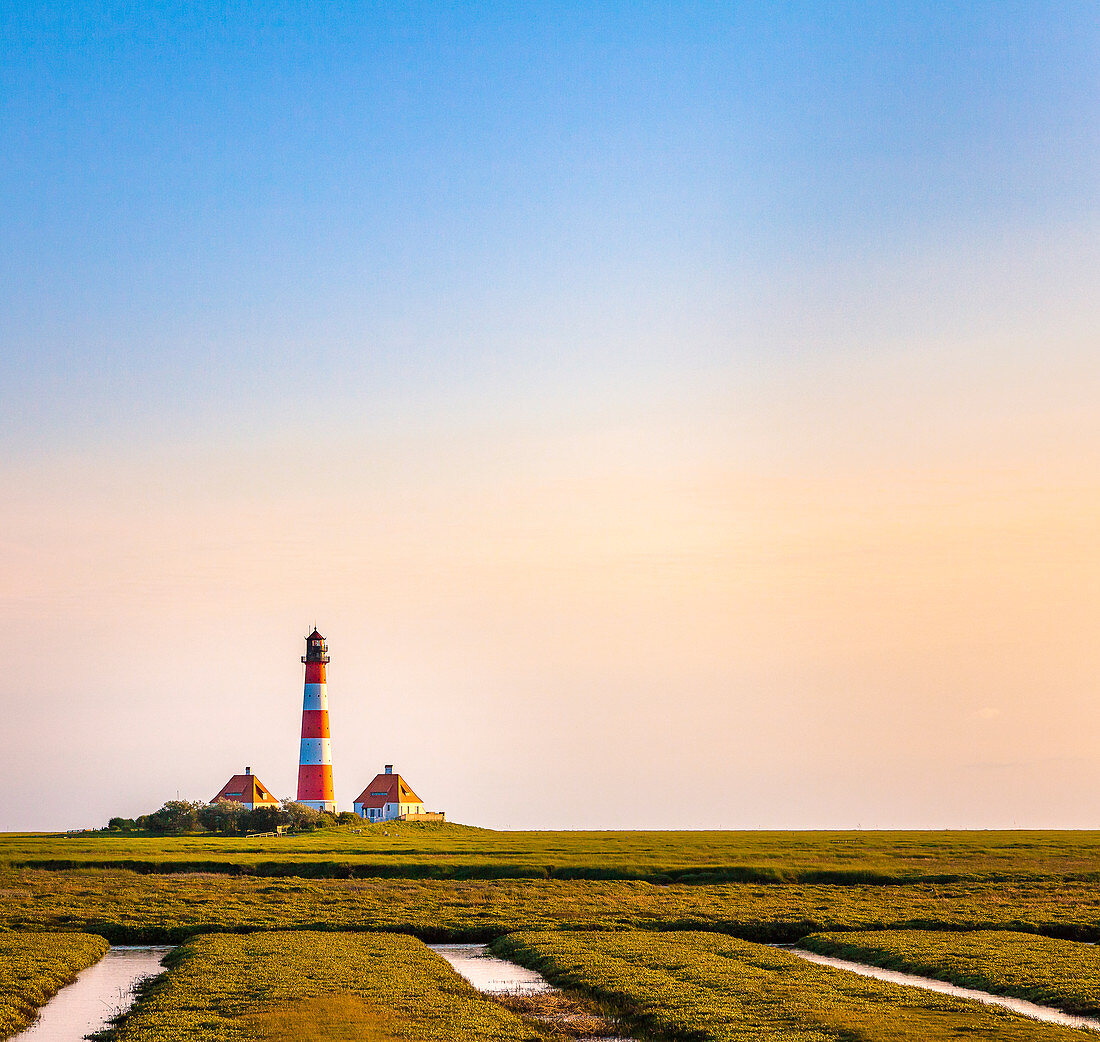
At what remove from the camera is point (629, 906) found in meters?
56.6

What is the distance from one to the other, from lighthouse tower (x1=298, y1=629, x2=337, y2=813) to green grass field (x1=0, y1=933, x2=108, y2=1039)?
6292 cm

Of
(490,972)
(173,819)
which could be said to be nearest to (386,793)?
(173,819)

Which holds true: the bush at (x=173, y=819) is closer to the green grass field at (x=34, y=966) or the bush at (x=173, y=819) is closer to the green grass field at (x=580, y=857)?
the green grass field at (x=580, y=857)

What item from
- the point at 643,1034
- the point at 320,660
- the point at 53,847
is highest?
the point at 320,660

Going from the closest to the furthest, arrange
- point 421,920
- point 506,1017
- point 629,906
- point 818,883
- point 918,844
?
1. point 506,1017
2. point 421,920
3. point 629,906
4. point 818,883
5. point 918,844

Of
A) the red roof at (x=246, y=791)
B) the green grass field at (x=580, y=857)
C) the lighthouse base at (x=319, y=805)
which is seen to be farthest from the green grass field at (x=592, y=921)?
the red roof at (x=246, y=791)

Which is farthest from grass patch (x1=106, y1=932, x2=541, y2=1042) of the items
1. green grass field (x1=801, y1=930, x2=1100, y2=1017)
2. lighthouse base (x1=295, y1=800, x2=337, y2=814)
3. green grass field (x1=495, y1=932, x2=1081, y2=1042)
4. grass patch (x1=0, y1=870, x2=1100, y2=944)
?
lighthouse base (x1=295, y1=800, x2=337, y2=814)

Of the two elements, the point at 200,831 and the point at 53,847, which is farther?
the point at 200,831

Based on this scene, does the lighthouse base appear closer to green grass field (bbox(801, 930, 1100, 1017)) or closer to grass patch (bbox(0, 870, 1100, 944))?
grass patch (bbox(0, 870, 1100, 944))

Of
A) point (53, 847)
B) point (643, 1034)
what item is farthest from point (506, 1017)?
point (53, 847)

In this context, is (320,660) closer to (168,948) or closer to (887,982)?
(168,948)

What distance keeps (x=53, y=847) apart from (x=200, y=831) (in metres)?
16.9

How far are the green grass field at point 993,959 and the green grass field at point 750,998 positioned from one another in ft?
8.90

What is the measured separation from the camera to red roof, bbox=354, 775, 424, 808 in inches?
4998
